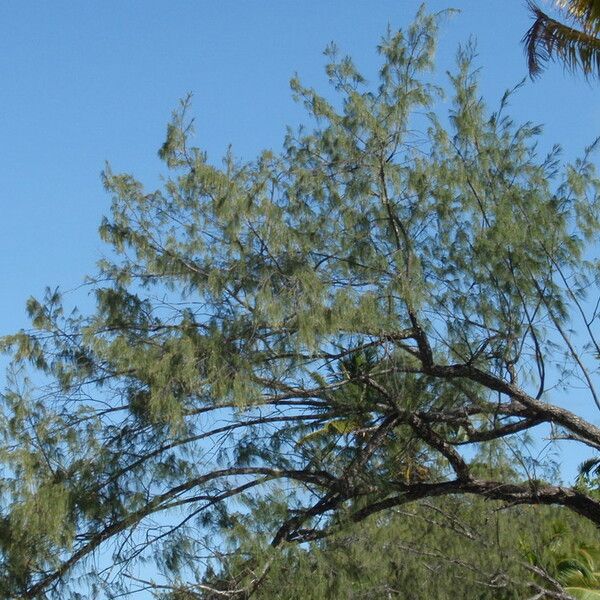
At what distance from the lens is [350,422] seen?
7609 millimetres

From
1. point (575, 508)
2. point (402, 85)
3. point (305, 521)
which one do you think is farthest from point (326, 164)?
point (575, 508)

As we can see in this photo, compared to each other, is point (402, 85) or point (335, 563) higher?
point (402, 85)

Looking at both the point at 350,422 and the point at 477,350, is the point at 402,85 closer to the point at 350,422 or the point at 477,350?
the point at 477,350

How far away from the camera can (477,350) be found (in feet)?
24.0

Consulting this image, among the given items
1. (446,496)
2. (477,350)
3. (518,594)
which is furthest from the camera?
(446,496)

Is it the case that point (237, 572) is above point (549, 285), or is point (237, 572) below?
below

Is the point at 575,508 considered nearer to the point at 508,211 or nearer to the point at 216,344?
the point at 508,211

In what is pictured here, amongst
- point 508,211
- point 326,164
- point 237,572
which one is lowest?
point 237,572

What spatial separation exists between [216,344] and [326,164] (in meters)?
1.66

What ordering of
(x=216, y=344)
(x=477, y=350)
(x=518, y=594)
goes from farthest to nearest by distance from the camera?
(x=518, y=594)
(x=477, y=350)
(x=216, y=344)

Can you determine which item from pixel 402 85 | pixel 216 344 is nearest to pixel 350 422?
pixel 216 344

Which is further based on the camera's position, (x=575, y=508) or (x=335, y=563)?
(x=575, y=508)

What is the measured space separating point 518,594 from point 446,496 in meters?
1.12

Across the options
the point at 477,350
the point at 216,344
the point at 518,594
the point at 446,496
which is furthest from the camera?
the point at 446,496
